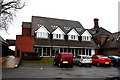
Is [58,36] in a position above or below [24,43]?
above

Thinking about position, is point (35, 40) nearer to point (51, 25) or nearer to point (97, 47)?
point (51, 25)

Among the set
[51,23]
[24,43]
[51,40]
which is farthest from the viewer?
[51,23]

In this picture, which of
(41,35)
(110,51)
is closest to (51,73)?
(41,35)

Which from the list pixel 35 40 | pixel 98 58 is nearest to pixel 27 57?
pixel 35 40

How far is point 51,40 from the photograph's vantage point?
31.4 m

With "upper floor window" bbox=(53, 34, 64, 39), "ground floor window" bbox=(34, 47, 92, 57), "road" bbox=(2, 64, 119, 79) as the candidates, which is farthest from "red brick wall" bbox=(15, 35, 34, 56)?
"road" bbox=(2, 64, 119, 79)

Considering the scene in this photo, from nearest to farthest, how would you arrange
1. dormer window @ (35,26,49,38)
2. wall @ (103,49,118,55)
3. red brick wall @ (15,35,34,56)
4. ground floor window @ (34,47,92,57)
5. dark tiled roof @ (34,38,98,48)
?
red brick wall @ (15,35,34,56) < dark tiled roof @ (34,38,98,48) < ground floor window @ (34,47,92,57) < dormer window @ (35,26,49,38) < wall @ (103,49,118,55)

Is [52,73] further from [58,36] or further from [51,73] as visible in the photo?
[58,36]

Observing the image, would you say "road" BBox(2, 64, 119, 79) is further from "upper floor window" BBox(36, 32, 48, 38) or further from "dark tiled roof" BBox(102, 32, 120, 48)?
"dark tiled roof" BBox(102, 32, 120, 48)

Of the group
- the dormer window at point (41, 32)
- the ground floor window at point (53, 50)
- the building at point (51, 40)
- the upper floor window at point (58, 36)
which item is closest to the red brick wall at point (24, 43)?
the building at point (51, 40)

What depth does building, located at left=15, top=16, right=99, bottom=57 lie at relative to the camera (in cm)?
2834

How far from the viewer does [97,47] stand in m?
34.7

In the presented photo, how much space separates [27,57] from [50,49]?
25.9 ft

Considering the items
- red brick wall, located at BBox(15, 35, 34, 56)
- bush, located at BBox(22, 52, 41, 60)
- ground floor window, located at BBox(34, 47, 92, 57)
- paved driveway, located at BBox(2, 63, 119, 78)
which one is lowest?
paved driveway, located at BBox(2, 63, 119, 78)
